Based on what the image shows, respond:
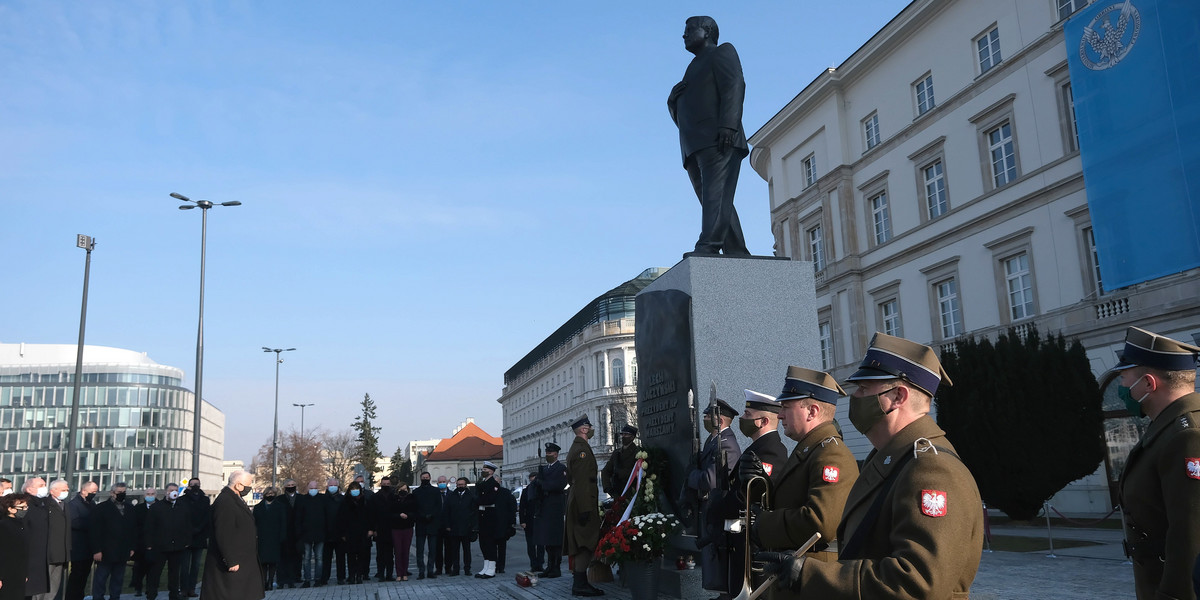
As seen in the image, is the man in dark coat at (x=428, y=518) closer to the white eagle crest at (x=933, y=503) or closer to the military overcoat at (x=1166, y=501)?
the military overcoat at (x=1166, y=501)

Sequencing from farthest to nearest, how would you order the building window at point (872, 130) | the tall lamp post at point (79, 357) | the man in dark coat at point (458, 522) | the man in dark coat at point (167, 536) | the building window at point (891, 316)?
the building window at point (872, 130) < the building window at point (891, 316) < the tall lamp post at point (79, 357) < the man in dark coat at point (458, 522) < the man in dark coat at point (167, 536)

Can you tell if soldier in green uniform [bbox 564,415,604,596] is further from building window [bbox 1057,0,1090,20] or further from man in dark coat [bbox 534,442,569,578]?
building window [bbox 1057,0,1090,20]

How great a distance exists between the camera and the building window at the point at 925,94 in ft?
109

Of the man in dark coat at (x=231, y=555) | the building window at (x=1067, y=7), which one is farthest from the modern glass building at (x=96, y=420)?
the man in dark coat at (x=231, y=555)

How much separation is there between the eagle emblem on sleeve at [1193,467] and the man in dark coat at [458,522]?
43.4 feet

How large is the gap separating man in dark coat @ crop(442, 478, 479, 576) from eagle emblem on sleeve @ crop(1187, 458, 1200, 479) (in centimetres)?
1322

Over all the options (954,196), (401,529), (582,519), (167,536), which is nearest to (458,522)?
(401,529)

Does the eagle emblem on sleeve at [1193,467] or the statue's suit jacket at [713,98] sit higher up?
the statue's suit jacket at [713,98]

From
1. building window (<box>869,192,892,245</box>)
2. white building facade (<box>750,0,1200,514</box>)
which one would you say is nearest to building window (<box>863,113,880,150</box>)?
white building facade (<box>750,0,1200,514</box>)

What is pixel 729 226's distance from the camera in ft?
32.5

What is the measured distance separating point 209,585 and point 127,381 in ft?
325

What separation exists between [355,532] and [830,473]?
42.2 ft

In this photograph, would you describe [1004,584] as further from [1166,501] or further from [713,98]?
[1166,501]

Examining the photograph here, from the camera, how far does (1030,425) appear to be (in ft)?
70.4
